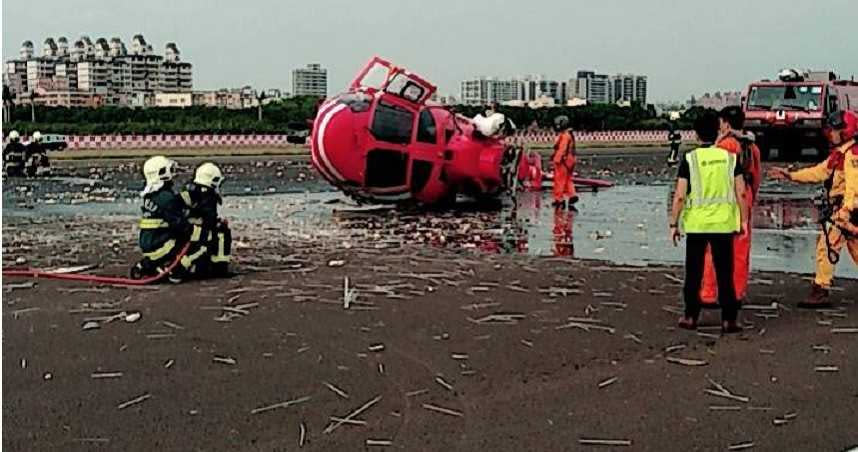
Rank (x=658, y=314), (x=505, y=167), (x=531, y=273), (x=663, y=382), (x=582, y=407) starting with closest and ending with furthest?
(x=582, y=407)
(x=663, y=382)
(x=658, y=314)
(x=531, y=273)
(x=505, y=167)

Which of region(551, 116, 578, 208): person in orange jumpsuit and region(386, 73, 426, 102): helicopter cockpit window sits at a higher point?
region(386, 73, 426, 102): helicopter cockpit window

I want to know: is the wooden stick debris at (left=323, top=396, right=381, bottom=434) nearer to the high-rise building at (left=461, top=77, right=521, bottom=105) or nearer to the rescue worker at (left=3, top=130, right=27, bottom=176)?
the rescue worker at (left=3, top=130, right=27, bottom=176)

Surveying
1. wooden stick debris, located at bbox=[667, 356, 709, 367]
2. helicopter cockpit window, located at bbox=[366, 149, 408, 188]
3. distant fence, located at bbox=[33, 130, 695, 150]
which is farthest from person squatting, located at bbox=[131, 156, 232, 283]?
distant fence, located at bbox=[33, 130, 695, 150]

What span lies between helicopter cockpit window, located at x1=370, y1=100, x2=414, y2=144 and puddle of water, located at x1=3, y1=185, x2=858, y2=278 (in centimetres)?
122

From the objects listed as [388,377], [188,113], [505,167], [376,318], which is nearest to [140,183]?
[505,167]

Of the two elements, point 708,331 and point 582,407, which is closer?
point 582,407

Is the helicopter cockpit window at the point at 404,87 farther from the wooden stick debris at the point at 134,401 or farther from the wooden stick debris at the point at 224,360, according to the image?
the wooden stick debris at the point at 134,401

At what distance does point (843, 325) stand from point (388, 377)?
147 inches

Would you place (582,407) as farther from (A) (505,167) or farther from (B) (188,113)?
(B) (188,113)

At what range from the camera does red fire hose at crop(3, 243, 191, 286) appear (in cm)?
1053

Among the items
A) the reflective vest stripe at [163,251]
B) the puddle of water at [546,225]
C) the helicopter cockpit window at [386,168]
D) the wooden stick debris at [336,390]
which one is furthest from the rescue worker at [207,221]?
the helicopter cockpit window at [386,168]

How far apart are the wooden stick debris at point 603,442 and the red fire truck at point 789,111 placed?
31.3 m

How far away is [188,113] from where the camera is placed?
5569cm

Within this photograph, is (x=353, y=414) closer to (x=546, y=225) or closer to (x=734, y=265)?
(x=734, y=265)
